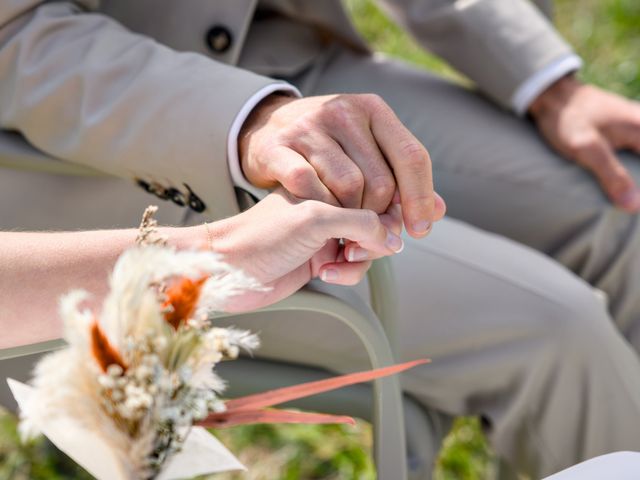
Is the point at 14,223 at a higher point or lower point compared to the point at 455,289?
lower

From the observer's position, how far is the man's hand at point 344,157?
3.15ft

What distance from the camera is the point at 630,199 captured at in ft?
4.98

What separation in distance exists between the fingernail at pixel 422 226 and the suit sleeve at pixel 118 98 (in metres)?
0.24

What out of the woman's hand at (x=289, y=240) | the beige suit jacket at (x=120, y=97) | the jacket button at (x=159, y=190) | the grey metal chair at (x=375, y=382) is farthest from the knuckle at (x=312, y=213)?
the jacket button at (x=159, y=190)

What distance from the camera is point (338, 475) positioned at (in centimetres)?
197

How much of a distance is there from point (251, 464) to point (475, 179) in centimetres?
84

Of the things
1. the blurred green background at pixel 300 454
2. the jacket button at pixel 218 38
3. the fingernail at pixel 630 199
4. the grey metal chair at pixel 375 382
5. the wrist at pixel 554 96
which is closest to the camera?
the grey metal chair at pixel 375 382

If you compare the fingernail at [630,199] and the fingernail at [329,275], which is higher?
the fingernail at [329,275]

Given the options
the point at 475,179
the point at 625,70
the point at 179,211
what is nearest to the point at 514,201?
the point at 475,179

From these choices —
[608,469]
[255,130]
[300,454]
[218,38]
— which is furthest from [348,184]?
[300,454]

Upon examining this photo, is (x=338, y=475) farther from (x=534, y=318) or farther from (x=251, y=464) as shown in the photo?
(x=534, y=318)

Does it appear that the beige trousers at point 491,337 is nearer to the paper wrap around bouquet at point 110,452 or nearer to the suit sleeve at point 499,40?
the suit sleeve at point 499,40

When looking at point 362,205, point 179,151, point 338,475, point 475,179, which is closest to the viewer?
point 362,205

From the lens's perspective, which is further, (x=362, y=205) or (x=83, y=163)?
(x=83, y=163)
